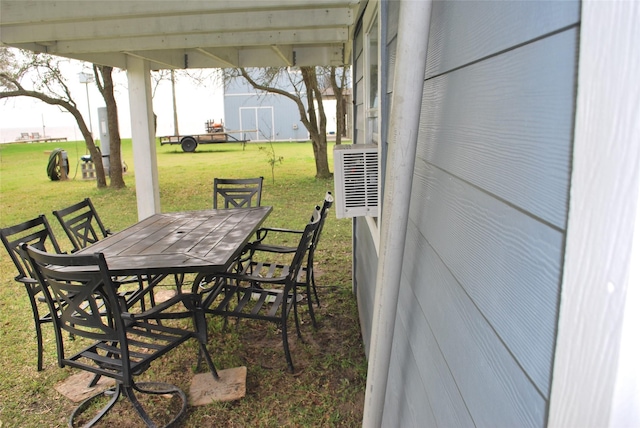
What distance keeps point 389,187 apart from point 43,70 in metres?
10.4

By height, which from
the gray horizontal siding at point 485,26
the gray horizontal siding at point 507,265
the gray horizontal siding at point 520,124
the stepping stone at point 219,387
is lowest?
the stepping stone at point 219,387

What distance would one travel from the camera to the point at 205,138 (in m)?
21.3

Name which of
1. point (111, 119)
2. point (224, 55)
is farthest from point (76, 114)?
point (224, 55)

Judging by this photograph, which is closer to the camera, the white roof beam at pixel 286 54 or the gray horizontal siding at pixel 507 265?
the gray horizontal siding at pixel 507 265

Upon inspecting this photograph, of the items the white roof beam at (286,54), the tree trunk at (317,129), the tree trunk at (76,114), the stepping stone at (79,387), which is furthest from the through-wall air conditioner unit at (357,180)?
the tree trunk at (76,114)

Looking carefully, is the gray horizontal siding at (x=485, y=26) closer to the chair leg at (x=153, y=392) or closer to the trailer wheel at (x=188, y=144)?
the chair leg at (x=153, y=392)

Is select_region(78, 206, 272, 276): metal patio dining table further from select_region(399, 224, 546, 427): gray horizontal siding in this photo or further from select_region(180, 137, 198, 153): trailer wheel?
select_region(180, 137, 198, 153): trailer wheel

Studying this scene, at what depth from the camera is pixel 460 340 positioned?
798 millimetres

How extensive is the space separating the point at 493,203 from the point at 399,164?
28 centimetres

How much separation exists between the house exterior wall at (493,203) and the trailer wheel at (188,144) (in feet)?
63.0

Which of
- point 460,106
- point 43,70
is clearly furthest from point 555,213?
point 43,70

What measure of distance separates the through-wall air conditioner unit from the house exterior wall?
104cm

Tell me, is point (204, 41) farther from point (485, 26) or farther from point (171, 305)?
point (485, 26)

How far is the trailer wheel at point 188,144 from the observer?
19172mm
